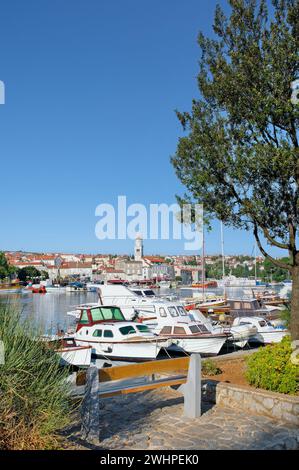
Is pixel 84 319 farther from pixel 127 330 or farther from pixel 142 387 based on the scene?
pixel 142 387

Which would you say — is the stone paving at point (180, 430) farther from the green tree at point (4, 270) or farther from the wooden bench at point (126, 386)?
the green tree at point (4, 270)

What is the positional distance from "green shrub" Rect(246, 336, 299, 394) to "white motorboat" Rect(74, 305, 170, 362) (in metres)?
10.4

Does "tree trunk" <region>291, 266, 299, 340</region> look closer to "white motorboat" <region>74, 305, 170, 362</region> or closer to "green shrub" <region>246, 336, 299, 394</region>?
"green shrub" <region>246, 336, 299, 394</region>

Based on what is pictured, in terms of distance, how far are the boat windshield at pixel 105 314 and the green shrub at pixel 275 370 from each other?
43.6 feet

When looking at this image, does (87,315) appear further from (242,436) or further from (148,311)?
(242,436)

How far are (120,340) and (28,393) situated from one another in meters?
13.7

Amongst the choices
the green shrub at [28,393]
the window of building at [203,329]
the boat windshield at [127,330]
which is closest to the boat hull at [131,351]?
the boat windshield at [127,330]

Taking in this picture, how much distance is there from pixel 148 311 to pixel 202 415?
2357 centimetres

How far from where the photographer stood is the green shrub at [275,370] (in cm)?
772

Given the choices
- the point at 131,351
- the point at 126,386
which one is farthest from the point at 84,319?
the point at 126,386

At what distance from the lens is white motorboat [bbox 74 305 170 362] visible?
18.6 metres

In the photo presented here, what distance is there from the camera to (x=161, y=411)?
25.5 feet

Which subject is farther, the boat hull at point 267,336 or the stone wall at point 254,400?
the boat hull at point 267,336

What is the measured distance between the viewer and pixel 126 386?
289 inches
